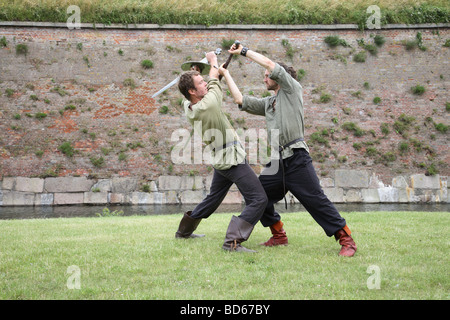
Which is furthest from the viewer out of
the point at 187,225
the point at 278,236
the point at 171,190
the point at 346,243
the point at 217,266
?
the point at 171,190

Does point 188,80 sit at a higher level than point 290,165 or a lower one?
higher

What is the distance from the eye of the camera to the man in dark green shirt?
4758 millimetres

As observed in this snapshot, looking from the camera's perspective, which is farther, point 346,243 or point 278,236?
point 278,236

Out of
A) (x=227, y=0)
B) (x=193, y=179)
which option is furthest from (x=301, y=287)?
(x=227, y=0)

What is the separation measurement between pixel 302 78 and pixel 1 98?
1208 cm

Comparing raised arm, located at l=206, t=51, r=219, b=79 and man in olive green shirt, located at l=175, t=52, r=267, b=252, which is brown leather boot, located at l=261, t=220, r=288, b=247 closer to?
man in olive green shirt, located at l=175, t=52, r=267, b=252

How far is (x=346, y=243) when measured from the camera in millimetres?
4633

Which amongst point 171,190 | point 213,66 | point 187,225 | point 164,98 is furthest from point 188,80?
point 164,98

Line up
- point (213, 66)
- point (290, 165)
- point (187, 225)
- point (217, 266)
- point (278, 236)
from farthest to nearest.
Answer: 1. point (187, 225)
2. point (278, 236)
3. point (213, 66)
4. point (290, 165)
5. point (217, 266)

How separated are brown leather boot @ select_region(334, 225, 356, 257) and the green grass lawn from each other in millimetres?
109

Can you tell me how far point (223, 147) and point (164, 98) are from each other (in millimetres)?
11146

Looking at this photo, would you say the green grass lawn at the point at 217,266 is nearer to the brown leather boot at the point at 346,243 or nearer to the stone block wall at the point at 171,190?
the brown leather boot at the point at 346,243

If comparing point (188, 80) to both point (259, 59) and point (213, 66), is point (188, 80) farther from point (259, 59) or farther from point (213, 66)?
point (259, 59)

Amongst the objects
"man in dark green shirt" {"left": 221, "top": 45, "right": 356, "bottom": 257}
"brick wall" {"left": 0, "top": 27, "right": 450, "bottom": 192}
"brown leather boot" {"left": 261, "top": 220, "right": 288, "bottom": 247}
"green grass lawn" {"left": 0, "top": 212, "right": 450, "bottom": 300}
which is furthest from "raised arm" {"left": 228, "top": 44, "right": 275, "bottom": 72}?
"brick wall" {"left": 0, "top": 27, "right": 450, "bottom": 192}
